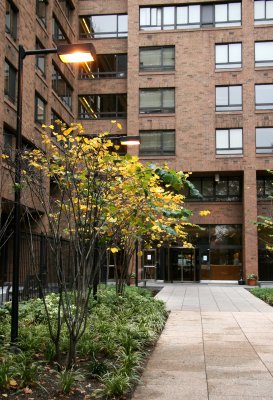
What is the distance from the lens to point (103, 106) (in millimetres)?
39469

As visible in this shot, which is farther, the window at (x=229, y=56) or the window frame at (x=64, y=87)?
the window at (x=229, y=56)

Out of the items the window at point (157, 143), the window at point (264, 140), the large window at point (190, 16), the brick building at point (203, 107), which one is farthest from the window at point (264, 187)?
the large window at point (190, 16)

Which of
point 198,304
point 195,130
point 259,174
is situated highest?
point 195,130

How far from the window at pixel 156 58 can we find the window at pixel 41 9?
9113 mm

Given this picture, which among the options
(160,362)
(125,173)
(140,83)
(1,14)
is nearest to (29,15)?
(1,14)

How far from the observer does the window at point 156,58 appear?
125 feet

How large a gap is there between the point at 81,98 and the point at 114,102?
2468 millimetres

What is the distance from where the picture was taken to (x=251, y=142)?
120 ft

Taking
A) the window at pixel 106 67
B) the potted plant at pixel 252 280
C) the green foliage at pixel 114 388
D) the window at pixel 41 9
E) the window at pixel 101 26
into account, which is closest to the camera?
the green foliage at pixel 114 388

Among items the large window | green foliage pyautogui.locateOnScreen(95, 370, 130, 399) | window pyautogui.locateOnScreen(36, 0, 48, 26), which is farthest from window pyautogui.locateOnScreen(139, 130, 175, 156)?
green foliage pyautogui.locateOnScreen(95, 370, 130, 399)

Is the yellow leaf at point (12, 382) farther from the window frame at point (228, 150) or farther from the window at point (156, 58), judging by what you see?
the window at point (156, 58)

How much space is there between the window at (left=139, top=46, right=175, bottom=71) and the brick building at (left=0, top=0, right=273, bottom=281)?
0.07 meters

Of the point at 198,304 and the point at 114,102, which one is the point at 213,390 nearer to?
the point at 198,304

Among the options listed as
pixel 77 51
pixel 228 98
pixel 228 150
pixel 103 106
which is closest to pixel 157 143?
pixel 228 150
